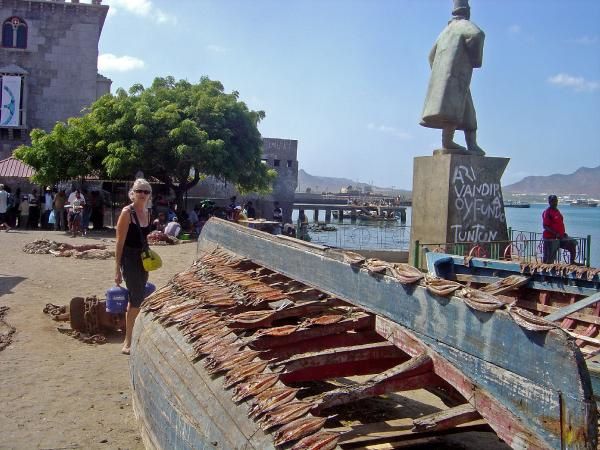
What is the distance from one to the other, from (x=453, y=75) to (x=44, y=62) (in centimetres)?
2854

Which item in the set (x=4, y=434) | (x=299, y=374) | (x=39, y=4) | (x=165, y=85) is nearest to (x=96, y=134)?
(x=165, y=85)

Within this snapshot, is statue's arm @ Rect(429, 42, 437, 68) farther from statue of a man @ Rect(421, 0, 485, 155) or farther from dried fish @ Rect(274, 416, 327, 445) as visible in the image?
dried fish @ Rect(274, 416, 327, 445)

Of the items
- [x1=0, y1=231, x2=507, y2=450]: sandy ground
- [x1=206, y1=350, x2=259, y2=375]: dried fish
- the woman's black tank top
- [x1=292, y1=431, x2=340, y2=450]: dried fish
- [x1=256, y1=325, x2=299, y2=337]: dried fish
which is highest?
the woman's black tank top

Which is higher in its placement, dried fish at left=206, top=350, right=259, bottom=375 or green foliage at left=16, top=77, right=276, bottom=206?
green foliage at left=16, top=77, right=276, bottom=206

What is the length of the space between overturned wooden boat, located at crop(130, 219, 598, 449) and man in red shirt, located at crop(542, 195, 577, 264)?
23.5 ft

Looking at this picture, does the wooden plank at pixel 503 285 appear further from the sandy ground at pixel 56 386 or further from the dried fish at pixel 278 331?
the sandy ground at pixel 56 386

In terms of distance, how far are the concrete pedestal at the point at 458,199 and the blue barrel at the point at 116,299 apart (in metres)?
6.09

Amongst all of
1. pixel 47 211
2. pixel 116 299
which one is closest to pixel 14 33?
pixel 47 211

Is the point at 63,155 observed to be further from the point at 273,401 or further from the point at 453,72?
the point at 273,401

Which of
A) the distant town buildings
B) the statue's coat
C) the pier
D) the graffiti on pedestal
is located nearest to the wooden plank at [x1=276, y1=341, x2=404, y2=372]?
the graffiti on pedestal

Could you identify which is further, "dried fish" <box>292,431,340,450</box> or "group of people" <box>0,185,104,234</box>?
"group of people" <box>0,185,104,234</box>

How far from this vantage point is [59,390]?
16.5 ft

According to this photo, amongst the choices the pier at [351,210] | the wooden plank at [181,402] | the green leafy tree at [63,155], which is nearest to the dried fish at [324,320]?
the wooden plank at [181,402]

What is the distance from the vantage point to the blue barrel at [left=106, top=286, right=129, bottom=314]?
20.0 feet
